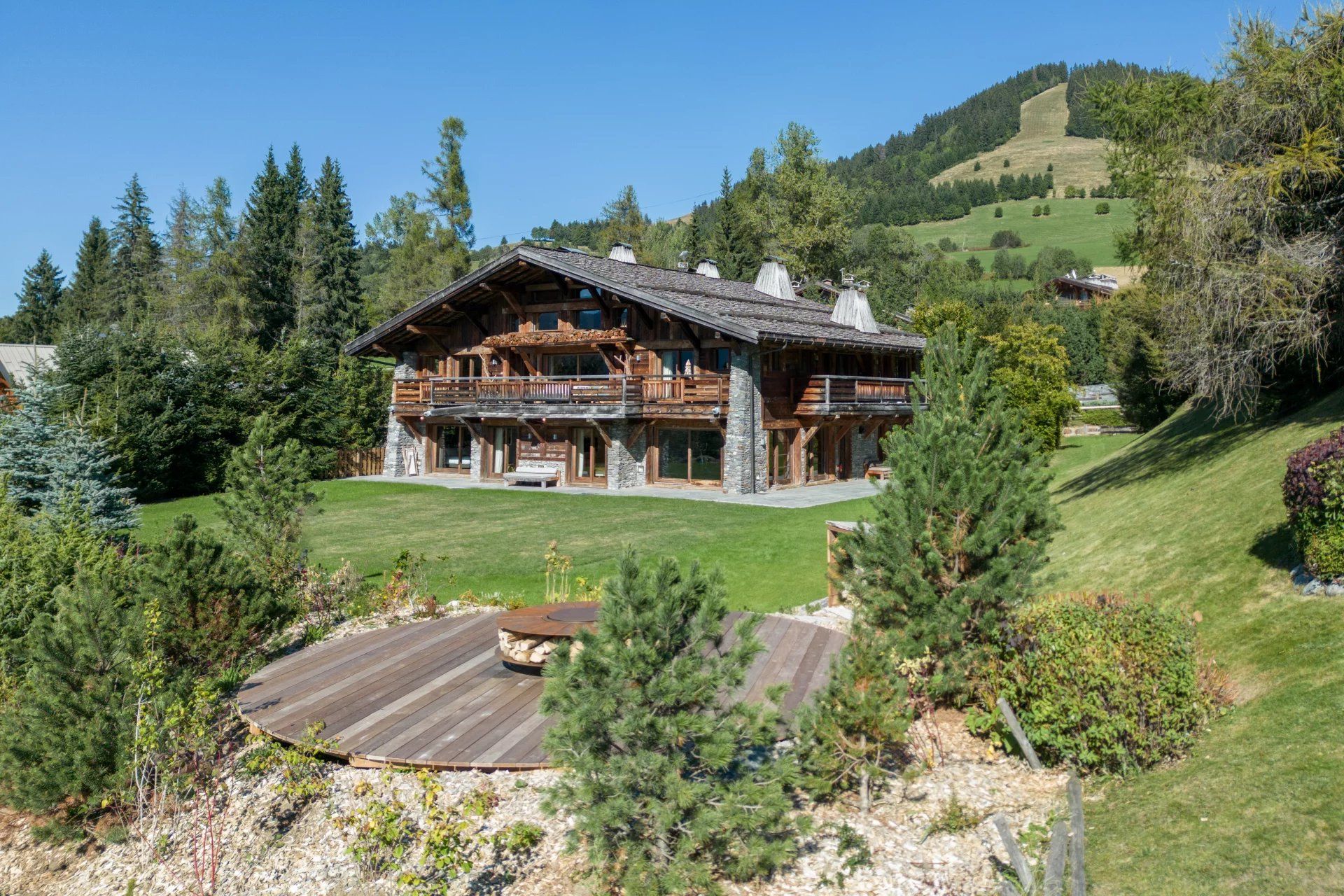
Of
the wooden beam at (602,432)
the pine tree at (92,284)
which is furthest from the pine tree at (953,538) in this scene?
the pine tree at (92,284)

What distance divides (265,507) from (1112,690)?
9.73 metres

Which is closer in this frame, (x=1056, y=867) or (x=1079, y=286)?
(x=1056, y=867)

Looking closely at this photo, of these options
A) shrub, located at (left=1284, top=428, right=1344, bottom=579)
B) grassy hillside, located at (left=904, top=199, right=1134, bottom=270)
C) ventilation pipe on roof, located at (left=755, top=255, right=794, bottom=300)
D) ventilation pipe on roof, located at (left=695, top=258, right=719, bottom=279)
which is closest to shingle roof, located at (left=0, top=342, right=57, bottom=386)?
ventilation pipe on roof, located at (left=695, top=258, right=719, bottom=279)

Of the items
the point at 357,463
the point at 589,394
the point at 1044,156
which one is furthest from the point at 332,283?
the point at 1044,156

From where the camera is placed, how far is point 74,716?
19.7ft

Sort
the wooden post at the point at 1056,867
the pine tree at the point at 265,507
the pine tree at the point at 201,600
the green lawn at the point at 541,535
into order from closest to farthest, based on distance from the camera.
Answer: the wooden post at the point at 1056,867 < the pine tree at the point at 201,600 < the pine tree at the point at 265,507 < the green lawn at the point at 541,535

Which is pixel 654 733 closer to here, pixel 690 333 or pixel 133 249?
pixel 690 333

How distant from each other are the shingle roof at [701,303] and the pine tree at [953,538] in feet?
58.8

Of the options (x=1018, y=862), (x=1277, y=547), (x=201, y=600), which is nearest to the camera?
(x=1018, y=862)

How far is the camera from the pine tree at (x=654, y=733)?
4.24 meters

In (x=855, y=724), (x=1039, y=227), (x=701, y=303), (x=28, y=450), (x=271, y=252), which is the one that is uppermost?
(x=1039, y=227)

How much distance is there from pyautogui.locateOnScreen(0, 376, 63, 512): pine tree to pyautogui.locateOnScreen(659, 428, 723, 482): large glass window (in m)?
17.3

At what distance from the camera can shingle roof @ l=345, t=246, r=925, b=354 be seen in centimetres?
2578

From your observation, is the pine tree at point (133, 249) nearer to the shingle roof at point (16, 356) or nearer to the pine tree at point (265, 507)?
the shingle roof at point (16, 356)
